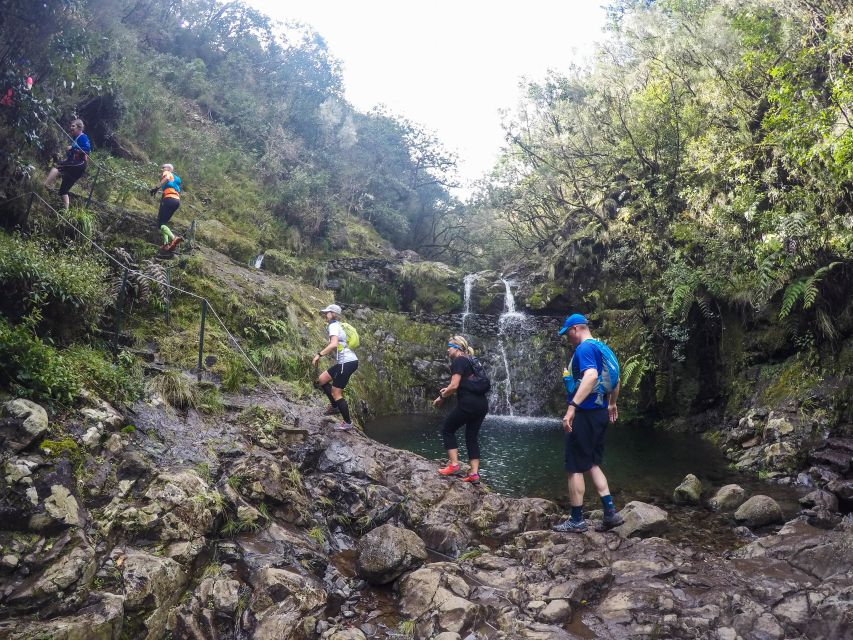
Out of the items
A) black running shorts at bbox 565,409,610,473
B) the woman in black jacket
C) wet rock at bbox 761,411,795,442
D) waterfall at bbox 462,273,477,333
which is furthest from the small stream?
waterfall at bbox 462,273,477,333

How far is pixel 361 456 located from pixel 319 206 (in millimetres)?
17019

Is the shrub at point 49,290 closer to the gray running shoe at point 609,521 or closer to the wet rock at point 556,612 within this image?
the wet rock at point 556,612

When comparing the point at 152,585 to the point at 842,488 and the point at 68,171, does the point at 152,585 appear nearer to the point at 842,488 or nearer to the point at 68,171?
the point at 68,171

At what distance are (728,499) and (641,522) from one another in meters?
2.31

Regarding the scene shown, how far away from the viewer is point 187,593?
12.1 ft

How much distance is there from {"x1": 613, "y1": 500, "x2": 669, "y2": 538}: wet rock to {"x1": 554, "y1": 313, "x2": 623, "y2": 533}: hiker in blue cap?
0.31 metres

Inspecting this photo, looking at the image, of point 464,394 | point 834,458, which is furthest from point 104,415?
point 834,458

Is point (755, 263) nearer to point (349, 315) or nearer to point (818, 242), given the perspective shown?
point (818, 242)

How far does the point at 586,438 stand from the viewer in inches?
217

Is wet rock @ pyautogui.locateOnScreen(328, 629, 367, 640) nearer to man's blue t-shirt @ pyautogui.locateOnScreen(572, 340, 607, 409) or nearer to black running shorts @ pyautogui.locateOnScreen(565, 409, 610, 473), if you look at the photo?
Answer: black running shorts @ pyautogui.locateOnScreen(565, 409, 610, 473)

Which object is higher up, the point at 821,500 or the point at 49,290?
the point at 49,290

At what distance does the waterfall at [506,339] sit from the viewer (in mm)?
17536

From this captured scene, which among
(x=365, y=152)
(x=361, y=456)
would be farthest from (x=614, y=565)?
(x=365, y=152)

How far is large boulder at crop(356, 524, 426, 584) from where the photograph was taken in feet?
15.1
